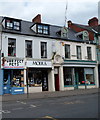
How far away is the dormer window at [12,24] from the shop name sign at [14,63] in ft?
12.7

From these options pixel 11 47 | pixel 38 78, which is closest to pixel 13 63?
pixel 11 47

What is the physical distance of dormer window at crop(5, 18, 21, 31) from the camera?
19328mm

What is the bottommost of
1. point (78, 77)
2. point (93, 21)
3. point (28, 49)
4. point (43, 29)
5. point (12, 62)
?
point (78, 77)

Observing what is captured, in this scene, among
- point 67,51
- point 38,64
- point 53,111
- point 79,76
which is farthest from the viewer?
point 79,76

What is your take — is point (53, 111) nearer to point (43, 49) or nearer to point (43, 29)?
point (43, 49)

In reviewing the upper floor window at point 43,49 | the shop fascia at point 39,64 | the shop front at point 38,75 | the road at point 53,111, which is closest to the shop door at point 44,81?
the shop front at point 38,75

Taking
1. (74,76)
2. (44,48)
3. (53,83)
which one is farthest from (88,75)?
(44,48)

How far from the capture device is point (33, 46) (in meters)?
20.2

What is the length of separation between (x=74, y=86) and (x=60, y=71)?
3.09 m

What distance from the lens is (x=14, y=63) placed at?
60.5ft

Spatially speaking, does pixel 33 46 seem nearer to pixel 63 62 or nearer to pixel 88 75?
pixel 63 62

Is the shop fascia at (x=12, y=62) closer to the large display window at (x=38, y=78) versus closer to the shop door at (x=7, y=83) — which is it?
the shop door at (x=7, y=83)

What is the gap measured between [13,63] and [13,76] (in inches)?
63.7

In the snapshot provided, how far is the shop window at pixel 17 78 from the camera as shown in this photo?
18917 mm
